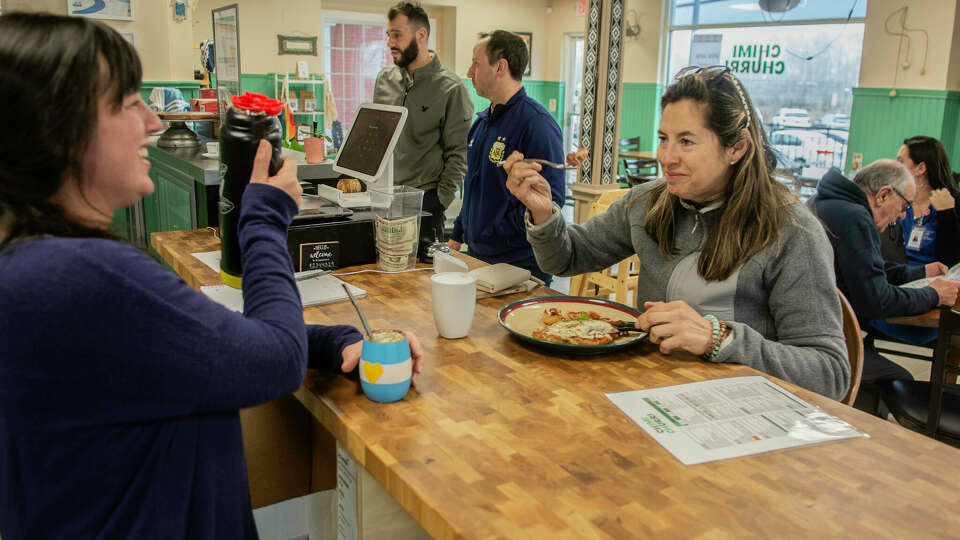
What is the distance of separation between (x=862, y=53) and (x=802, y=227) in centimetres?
642

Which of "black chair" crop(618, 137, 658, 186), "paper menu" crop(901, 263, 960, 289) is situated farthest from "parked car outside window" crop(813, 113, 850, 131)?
"paper menu" crop(901, 263, 960, 289)

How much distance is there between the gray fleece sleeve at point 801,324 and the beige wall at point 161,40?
6826 mm

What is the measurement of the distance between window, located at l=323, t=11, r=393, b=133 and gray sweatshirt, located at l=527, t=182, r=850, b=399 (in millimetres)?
8608

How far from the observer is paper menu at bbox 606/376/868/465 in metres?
1.17

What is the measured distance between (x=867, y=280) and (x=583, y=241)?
4.72 ft

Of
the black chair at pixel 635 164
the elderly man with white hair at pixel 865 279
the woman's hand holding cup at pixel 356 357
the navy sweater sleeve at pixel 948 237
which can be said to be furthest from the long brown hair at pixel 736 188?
the black chair at pixel 635 164

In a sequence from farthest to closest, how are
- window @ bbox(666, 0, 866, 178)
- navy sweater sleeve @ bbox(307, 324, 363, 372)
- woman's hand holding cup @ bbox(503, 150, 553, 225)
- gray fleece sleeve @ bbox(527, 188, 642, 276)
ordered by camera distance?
window @ bbox(666, 0, 866, 178), gray fleece sleeve @ bbox(527, 188, 642, 276), woman's hand holding cup @ bbox(503, 150, 553, 225), navy sweater sleeve @ bbox(307, 324, 363, 372)

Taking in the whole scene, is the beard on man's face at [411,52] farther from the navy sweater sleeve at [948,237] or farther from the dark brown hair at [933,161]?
the navy sweater sleeve at [948,237]

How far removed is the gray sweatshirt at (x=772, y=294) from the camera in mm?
1562

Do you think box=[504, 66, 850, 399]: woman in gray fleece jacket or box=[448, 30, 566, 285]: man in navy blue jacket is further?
box=[448, 30, 566, 285]: man in navy blue jacket

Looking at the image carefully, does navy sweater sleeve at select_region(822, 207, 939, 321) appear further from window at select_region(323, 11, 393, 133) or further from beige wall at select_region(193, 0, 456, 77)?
window at select_region(323, 11, 393, 133)

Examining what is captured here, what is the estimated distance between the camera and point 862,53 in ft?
23.2

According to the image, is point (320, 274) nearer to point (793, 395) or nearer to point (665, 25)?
point (793, 395)

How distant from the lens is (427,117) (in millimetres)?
4000
